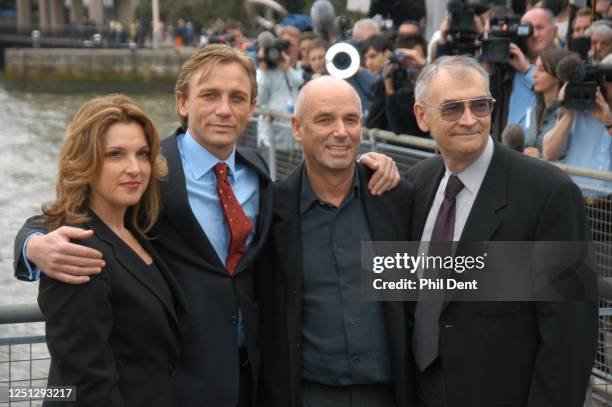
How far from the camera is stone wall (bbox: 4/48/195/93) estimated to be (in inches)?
1812

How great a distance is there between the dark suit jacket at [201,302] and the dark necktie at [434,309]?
24.6 inches

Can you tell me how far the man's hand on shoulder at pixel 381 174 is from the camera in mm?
3604

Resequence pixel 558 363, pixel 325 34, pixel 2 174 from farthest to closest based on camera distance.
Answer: pixel 2 174 < pixel 325 34 < pixel 558 363

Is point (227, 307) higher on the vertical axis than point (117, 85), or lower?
higher

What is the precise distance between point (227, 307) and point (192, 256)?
0.22 metres

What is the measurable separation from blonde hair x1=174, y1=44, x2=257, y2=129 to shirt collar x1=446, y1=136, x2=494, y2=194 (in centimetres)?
85

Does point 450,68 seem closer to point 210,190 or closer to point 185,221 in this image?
point 210,190

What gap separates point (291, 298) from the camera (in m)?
3.49

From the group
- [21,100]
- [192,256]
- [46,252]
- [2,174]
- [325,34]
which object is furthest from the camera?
[21,100]

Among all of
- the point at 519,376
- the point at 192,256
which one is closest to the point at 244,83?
the point at 192,256

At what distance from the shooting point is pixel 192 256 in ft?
11.2

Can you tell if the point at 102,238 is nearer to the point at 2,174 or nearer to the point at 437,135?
the point at 437,135

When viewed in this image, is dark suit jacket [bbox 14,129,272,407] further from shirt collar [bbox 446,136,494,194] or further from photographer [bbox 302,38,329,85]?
photographer [bbox 302,38,329,85]

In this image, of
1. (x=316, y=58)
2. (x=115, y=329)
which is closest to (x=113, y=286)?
(x=115, y=329)
